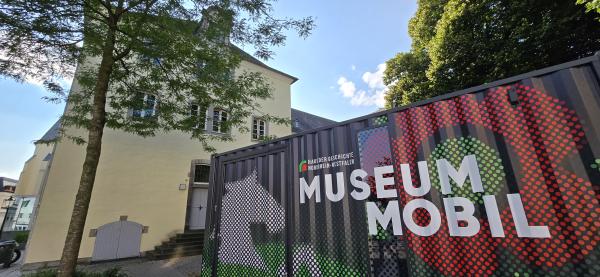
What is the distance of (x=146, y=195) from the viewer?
32.2 ft

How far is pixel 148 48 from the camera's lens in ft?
18.6

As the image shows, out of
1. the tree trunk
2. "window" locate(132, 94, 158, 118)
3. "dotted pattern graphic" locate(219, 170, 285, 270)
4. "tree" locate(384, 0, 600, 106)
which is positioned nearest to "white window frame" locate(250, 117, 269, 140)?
"window" locate(132, 94, 158, 118)

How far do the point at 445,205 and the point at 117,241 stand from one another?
10.3m

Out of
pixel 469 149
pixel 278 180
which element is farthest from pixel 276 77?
pixel 469 149

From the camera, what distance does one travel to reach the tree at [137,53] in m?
5.04

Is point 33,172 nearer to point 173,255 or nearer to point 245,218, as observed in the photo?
point 173,255

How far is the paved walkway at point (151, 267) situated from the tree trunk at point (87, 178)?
2587 mm

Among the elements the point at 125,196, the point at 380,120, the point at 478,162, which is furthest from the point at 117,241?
the point at 478,162

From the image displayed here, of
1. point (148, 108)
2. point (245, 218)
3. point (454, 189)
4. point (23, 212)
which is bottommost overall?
point (245, 218)

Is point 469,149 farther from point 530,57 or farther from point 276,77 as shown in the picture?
point 276,77

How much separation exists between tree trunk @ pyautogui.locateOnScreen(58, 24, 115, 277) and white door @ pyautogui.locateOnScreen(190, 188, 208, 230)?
572 centimetres

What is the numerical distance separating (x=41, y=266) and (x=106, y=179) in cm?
287

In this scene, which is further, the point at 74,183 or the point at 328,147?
the point at 74,183

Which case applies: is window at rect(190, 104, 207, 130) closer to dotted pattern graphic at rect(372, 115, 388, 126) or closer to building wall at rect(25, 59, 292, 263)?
building wall at rect(25, 59, 292, 263)
